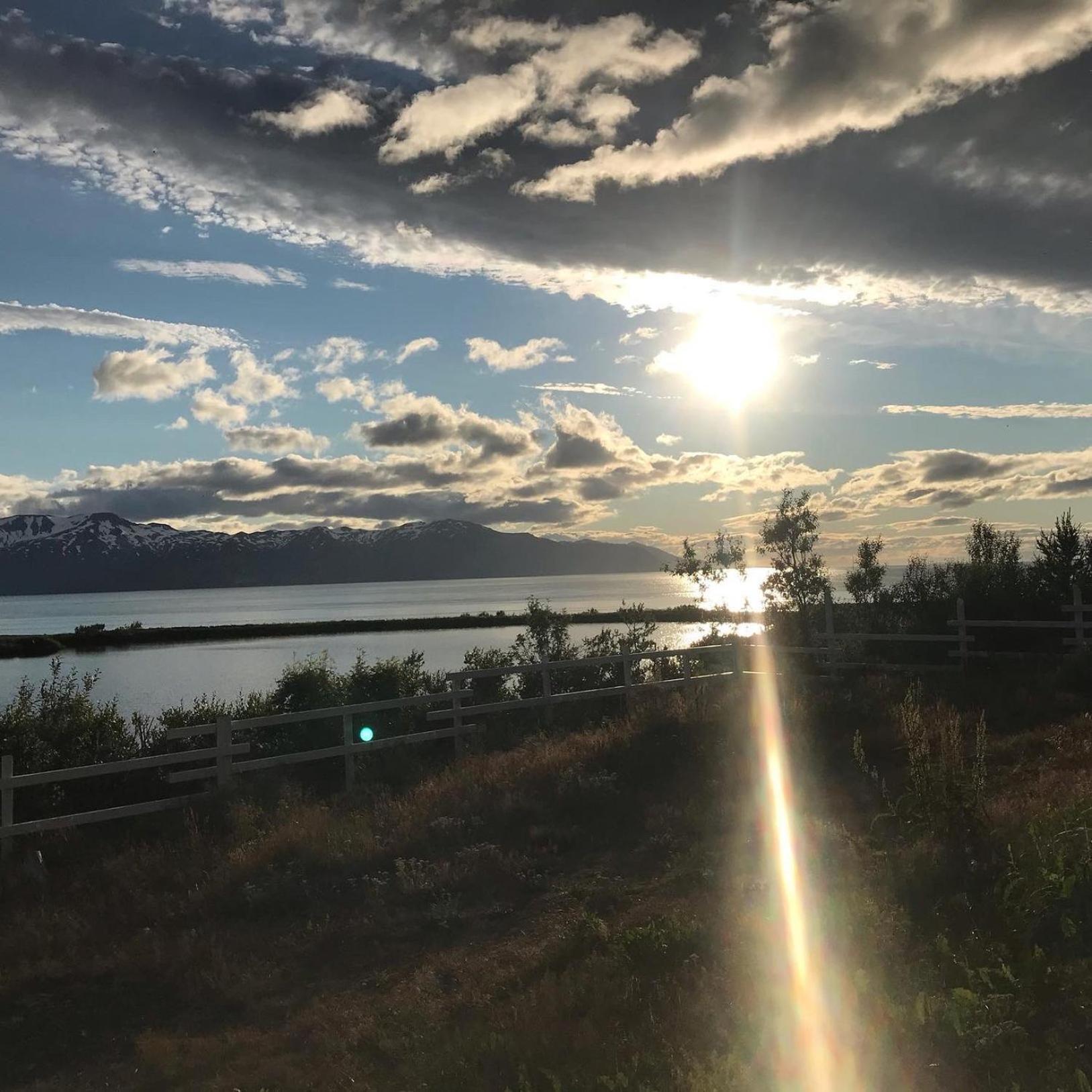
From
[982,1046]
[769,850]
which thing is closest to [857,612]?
[769,850]

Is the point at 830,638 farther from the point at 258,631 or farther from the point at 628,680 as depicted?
the point at 258,631

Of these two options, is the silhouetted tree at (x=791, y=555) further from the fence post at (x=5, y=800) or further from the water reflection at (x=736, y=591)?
the fence post at (x=5, y=800)

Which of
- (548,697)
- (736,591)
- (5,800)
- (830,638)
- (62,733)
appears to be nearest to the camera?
(5,800)

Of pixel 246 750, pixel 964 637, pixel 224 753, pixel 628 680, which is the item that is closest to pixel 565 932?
pixel 246 750

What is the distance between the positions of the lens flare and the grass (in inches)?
2.7

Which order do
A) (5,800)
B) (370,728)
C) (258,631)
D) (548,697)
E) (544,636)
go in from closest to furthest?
(5,800) → (548,697) → (370,728) → (544,636) → (258,631)

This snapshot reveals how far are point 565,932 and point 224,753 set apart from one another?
Result: 7.11 metres

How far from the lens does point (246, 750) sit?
1338 centimetres

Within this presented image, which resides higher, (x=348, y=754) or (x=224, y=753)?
(x=224, y=753)

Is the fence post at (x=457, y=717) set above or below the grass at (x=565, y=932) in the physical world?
above

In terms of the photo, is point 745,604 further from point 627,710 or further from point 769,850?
point 769,850

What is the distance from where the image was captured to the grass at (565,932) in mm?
5480

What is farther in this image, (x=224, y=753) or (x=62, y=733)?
(x=62, y=733)

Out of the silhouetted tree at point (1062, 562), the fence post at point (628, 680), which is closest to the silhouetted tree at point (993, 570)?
the silhouetted tree at point (1062, 562)
